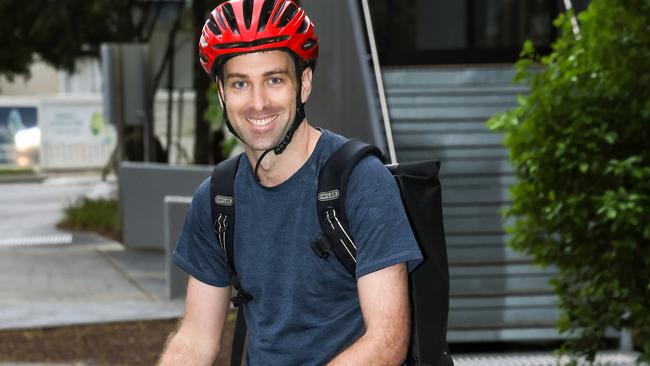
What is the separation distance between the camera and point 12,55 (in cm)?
2527

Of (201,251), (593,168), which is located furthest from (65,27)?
(201,251)

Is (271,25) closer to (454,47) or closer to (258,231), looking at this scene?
(258,231)

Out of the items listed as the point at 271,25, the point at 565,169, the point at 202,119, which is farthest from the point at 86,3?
the point at 271,25

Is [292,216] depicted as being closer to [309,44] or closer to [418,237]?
[418,237]

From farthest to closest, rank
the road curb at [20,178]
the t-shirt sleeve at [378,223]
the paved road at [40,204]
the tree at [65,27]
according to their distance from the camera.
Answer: the road curb at [20,178]
the tree at [65,27]
the paved road at [40,204]
the t-shirt sleeve at [378,223]

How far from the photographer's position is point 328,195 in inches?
115

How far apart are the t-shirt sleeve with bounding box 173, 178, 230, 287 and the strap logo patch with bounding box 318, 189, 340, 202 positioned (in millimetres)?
360

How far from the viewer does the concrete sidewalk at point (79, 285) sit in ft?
39.2

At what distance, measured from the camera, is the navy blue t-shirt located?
2.86 m

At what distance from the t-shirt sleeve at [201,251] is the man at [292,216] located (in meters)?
0.02

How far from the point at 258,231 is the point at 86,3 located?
66.5 feet

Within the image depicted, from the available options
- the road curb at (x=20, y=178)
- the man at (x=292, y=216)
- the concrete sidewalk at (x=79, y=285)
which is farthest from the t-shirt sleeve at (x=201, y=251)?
the road curb at (x=20, y=178)

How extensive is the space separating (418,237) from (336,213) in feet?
0.62

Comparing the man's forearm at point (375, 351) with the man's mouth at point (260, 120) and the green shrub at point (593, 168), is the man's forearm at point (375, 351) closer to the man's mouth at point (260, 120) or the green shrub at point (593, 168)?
the man's mouth at point (260, 120)
